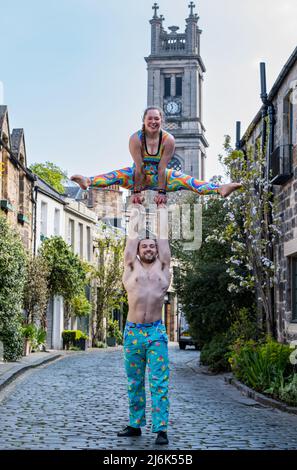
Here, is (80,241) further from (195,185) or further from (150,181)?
(195,185)

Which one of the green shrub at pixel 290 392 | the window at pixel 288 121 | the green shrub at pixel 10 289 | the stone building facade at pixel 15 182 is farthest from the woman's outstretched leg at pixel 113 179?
the stone building facade at pixel 15 182

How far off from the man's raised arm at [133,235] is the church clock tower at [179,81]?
277 ft

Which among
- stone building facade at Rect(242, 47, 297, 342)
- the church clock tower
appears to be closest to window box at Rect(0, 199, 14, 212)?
stone building facade at Rect(242, 47, 297, 342)

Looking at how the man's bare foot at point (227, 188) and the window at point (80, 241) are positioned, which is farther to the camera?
the window at point (80, 241)

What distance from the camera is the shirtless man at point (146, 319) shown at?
8.56m

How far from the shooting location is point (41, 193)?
34.1 meters

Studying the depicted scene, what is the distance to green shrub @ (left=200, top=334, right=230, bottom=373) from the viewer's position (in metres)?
20.1

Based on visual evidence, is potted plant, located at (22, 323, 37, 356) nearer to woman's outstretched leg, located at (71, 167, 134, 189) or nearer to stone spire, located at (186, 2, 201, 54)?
woman's outstretched leg, located at (71, 167, 134, 189)

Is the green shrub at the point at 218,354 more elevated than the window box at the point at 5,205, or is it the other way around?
the window box at the point at 5,205

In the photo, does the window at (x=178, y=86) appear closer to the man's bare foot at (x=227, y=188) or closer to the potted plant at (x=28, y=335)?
the potted plant at (x=28, y=335)

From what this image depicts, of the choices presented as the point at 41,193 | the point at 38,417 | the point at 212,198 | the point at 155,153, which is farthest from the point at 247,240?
the point at 41,193

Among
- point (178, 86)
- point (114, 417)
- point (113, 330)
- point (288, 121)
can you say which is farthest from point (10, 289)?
point (178, 86)
